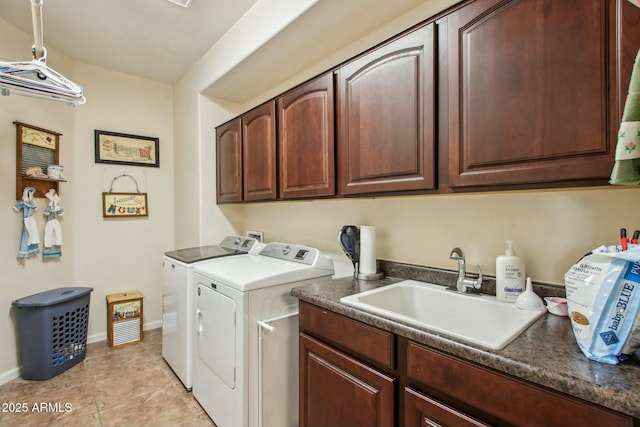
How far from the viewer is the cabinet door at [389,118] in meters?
1.25

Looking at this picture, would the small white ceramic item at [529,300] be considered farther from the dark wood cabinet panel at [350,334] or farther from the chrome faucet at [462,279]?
the dark wood cabinet panel at [350,334]

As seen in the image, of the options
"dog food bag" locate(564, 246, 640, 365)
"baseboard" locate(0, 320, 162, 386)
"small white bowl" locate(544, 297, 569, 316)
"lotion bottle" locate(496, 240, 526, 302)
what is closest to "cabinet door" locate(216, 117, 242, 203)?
"baseboard" locate(0, 320, 162, 386)

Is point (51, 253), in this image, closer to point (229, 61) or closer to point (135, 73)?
point (135, 73)

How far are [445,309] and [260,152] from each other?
159 cm

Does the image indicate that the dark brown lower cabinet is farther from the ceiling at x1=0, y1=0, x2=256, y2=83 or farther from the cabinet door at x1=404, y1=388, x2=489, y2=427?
the ceiling at x1=0, y1=0, x2=256, y2=83

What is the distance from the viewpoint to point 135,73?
3188 mm

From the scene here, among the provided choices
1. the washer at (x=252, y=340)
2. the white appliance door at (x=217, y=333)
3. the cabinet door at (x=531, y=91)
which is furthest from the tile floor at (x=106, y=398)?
the cabinet door at (x=531, y=91)

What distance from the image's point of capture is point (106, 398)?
215cm

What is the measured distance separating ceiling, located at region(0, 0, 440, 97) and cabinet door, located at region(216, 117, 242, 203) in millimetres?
431

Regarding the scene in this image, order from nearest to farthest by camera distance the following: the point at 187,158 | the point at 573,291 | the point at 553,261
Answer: the point at 573,291 < the point at 553,261 < the point at 187,158

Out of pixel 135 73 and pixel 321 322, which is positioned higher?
pixel 135 73

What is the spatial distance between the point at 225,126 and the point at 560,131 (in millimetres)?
2448

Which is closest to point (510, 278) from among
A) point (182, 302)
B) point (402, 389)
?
point (402, 389)

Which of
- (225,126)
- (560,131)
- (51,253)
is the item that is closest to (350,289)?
(560,131)
